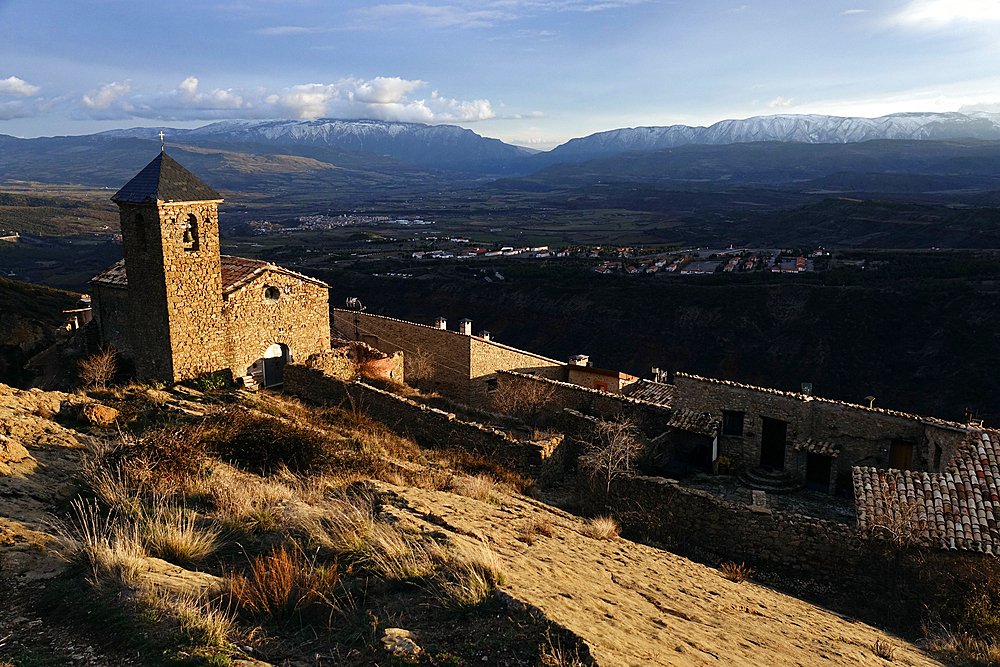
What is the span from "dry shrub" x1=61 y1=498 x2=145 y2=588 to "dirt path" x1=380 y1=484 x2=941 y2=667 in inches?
95.9

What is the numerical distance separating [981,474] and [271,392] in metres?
14.3

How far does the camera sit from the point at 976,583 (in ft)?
25.9

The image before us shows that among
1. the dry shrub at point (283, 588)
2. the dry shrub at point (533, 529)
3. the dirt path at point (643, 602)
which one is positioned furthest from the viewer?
the dry shrub at point (533, 529)

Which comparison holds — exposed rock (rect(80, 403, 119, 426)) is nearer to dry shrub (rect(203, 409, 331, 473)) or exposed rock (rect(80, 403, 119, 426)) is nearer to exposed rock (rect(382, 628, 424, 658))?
dry shrub (rect(203, 409, 331, 473))

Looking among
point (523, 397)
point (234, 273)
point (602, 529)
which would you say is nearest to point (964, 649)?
point (602, 529)

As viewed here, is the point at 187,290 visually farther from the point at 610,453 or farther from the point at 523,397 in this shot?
the point at 610,453

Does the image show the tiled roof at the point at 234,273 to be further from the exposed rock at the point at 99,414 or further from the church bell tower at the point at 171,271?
the exposed rock at the point at 99,414

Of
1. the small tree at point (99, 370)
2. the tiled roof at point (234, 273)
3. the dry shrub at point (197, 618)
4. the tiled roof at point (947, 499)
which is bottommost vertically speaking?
the tiled roof at point (947, 499)

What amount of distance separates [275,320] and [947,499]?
15.3 metres

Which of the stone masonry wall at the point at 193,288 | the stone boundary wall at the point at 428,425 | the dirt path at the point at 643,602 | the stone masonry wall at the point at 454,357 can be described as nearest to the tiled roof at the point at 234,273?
the stone masonry wall at the point at 193,288

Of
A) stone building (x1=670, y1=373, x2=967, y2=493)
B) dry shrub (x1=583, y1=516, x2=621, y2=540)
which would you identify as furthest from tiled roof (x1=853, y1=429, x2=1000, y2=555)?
dry shrub (x1=583, y1=516, x2=621, y2=540)

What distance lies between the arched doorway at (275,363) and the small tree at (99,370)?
3751 mm

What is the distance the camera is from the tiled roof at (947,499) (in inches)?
334

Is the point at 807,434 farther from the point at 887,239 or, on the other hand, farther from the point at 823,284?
the point at 887,239
